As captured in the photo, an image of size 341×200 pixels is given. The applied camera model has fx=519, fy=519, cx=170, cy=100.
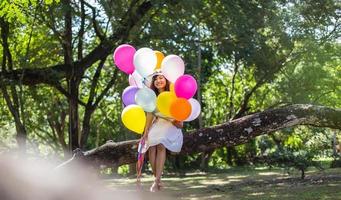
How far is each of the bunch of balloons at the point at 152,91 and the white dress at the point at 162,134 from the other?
14 cm

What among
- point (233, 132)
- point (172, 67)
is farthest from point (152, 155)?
point (233, 132)

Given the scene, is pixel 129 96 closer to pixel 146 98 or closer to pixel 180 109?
pixel 146 98

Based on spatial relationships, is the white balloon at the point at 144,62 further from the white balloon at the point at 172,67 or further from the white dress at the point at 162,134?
the white dress at the point at 162,134

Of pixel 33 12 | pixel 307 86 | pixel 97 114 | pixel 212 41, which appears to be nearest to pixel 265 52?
pixel 212 41

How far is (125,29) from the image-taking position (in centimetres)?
1573

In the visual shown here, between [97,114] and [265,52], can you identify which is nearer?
[265,52]

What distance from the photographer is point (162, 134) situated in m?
6.21

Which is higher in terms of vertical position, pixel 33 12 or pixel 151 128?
pixel 33 12

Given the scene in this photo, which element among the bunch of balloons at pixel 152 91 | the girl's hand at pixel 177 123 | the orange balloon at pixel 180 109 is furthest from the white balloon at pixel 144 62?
the girl's hand at pixel 177 123

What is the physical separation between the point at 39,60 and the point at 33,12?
4.89m

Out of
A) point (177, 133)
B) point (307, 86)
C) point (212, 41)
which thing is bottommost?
point (177, 133)

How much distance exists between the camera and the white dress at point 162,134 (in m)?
6.22

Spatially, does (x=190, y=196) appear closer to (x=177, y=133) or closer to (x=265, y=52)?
(x=177, y=133)

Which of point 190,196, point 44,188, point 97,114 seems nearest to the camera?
point 44,188
